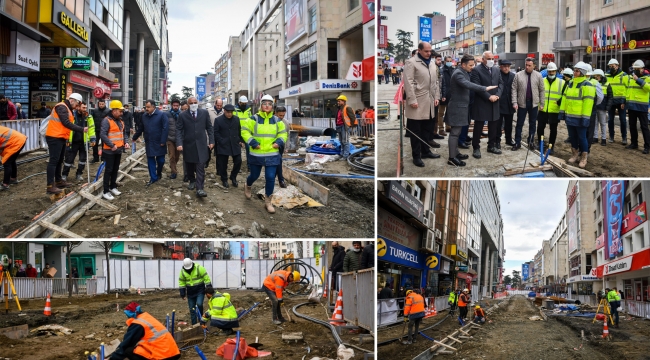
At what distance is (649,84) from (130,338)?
8539mm

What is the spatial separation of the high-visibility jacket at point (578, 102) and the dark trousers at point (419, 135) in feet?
6.38

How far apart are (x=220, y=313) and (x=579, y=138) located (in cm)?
550

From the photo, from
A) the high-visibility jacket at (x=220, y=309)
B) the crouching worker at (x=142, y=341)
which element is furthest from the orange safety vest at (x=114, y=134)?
the crouching worker at (x=142, y=341)

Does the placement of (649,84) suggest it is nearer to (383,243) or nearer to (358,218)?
(358,218)

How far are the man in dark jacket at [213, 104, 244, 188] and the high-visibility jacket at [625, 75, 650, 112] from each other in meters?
6.10

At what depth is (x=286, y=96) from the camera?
34.9 m

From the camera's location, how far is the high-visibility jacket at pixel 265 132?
284 inches

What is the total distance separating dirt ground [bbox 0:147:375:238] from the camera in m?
6.65

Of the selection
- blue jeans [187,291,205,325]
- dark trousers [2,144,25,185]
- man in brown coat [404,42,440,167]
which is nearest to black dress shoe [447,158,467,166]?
man in brown coat [404,42,440,167]

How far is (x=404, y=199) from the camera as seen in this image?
5543 mm

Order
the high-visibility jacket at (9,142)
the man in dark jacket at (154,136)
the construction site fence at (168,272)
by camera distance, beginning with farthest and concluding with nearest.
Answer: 1. the construction site fence at (168,272)
2. the man in dark jacket at (154,136)
3. the high-visibility jacket at (9,142)

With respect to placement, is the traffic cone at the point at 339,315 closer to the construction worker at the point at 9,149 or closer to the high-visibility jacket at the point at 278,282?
the high-visibility jacket at the point at 278,282

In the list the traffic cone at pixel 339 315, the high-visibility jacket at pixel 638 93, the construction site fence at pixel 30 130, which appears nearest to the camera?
the traffic cone at pixel 339 315

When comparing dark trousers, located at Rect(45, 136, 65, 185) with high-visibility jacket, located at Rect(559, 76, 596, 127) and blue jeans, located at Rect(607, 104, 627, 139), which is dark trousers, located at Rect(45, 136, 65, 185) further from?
blue jeans, located at Rect(607, 104, 627, 139)
